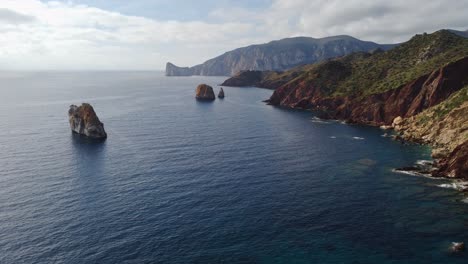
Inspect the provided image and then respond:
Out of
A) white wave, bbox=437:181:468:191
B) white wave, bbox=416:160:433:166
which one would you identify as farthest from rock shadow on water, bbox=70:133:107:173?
white wave, bbox=416:160:433:166

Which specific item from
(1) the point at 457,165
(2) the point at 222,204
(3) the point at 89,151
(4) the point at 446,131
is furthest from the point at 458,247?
(3) the point at 89,151

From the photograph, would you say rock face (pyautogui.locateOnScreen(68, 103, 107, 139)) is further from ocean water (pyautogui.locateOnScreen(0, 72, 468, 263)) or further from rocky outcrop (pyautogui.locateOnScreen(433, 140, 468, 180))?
rocky outcrop (pyautogui.locateOnScreen(433, 140, 468, 180))

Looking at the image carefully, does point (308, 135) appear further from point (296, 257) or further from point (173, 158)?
point (296, 257)

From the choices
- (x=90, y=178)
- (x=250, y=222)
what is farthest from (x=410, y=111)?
(x=90, y=178)

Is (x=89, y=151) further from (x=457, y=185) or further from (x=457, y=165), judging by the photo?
(x=457, y=165)

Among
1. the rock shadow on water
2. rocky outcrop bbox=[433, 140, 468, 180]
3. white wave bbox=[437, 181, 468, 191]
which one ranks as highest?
rocky outcrop bbox=[433, 140, 468, 180]

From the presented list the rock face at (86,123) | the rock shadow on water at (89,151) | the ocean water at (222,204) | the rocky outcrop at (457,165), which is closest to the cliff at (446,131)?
the rocky outcrop at (457,165)

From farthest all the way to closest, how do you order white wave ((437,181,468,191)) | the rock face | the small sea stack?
the rock face → white wave ((437,181,468,191)) → the small sea stack
